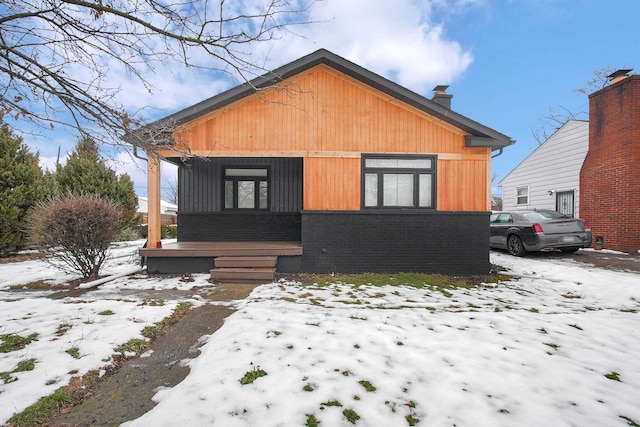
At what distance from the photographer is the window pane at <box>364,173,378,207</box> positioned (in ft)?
23.6

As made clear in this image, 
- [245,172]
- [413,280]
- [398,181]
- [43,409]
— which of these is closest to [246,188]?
[245,172]

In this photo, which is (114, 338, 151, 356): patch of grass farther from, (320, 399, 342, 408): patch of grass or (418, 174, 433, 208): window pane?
(418, 174, 433, 208): window pane

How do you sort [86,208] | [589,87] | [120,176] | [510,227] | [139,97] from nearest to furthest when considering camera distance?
[139,97] → [86,208] → [510,227] → [120,176] → [589,87]

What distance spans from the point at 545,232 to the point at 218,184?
9747mm

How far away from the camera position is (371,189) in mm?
7234

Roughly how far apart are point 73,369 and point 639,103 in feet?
51.4

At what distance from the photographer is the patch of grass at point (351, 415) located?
1979 mm

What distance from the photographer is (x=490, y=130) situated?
696 centimetres

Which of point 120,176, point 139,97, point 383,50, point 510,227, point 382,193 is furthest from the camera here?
point 120,176

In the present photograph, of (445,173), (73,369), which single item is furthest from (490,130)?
(73,369)

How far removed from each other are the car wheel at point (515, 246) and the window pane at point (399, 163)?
4.65 metres

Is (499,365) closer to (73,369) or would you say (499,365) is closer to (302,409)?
(302,409)

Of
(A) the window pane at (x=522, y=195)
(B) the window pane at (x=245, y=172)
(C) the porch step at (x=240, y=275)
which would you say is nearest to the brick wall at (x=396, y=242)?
(C) the porch step at (x=240, y=275)

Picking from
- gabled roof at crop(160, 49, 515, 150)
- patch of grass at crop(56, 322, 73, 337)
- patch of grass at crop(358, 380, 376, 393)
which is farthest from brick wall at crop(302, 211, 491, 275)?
patch of grass at crop(358, 380, 376, 393)
